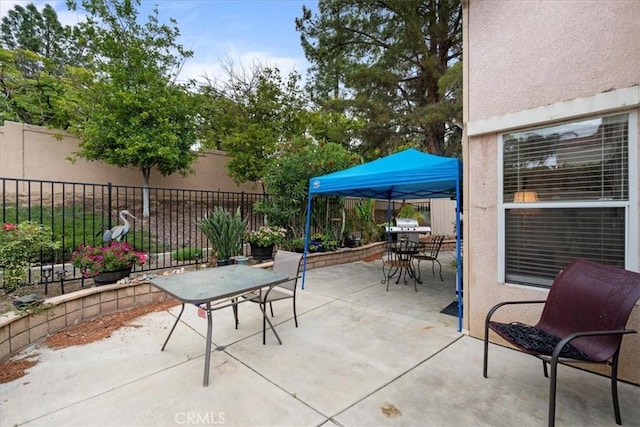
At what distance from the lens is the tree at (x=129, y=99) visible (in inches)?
335

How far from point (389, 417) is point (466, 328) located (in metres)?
1.78

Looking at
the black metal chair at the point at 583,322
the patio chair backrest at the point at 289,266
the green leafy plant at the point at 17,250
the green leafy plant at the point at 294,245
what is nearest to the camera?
the black metal chair at the point at 583,322

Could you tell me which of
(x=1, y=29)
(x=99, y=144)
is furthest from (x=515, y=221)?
(x=1, y=29)

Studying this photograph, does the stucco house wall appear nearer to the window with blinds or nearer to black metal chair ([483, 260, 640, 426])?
the window with blinds

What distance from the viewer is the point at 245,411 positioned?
1.99m

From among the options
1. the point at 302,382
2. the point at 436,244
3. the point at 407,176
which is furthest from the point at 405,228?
the point at 302,382

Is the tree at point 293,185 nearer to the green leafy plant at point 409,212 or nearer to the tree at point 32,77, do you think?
the green leafy plant at point 409,212

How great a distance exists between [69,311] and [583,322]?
5011mm

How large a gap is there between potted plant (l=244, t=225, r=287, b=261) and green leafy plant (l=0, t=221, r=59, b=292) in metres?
3.24

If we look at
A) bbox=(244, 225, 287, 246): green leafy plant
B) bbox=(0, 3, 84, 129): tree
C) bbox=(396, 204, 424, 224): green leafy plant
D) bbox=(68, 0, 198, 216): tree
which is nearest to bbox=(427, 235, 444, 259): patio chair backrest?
bbox=(244, 225, 287, 246): green leafy plant

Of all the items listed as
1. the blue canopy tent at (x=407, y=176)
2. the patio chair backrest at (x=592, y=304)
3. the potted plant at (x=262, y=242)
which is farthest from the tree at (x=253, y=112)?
the patio chair backrest at (x=592, y=304)

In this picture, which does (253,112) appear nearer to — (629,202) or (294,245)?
(294,245)

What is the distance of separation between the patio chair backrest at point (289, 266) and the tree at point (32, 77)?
33.6ft

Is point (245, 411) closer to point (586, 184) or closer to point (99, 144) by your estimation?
point (586, 184)
